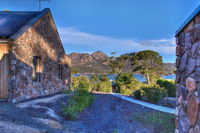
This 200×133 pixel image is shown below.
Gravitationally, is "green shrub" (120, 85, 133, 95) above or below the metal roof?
below

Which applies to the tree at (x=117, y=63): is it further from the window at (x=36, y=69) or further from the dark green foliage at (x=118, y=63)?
the window at (x=36, y=69)

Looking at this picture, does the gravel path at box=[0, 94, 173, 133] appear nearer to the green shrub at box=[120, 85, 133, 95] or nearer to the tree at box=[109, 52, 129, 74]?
the green shrub at box=[120, 85, 133, 95]

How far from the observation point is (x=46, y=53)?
9.55m

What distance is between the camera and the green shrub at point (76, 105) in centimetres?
561

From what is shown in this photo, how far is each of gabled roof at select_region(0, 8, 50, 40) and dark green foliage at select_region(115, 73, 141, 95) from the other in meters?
7.71

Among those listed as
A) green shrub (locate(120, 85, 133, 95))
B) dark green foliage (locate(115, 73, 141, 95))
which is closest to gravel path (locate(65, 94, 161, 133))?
green shrub (locate(120, 85, 133, 95))

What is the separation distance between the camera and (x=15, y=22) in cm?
835

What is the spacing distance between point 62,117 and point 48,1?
770 centimetres

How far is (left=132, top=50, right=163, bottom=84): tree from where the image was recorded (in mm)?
19500

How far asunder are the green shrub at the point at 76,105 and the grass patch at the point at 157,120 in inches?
83.8

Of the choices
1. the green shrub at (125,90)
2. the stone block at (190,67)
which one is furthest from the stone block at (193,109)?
the green shrub at (125,90)

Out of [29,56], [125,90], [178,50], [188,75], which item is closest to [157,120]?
[178,50]

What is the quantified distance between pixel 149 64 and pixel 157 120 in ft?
48.3

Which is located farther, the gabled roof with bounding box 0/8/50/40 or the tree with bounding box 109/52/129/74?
the tree with bounding box 109/52/129/74
